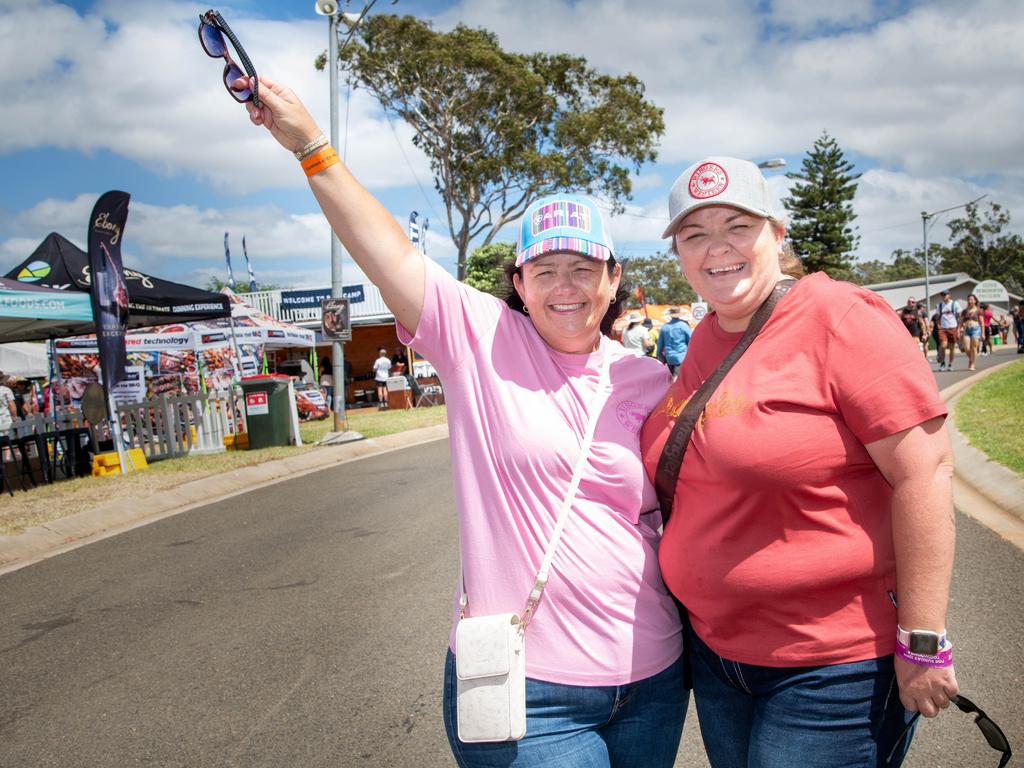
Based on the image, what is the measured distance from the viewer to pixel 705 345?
2.04m

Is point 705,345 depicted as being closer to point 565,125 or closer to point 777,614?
point 777,614

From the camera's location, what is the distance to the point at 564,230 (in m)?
1.98

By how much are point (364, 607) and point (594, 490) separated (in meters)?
3.65

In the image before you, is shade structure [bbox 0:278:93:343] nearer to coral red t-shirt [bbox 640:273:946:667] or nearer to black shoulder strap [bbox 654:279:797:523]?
black shoulder strap [bbox 654:279:797:523]

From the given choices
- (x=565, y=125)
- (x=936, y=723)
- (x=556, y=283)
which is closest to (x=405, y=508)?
(x=936, y=723)

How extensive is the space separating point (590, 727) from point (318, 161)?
1473mm

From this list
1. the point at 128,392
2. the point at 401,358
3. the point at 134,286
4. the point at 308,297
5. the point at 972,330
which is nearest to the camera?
the point at 134,286

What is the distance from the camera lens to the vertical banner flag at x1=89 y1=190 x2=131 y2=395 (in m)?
11.1

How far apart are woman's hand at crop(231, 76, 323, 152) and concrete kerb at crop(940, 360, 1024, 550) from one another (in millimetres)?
5553

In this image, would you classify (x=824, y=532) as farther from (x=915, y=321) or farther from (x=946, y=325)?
(x=915, y=321)

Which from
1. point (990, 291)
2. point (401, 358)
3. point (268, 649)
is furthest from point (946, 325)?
point (990, 291)

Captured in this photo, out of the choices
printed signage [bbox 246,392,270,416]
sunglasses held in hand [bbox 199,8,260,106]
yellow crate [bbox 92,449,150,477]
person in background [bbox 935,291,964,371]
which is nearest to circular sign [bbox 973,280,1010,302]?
person in background [bbox 935,291,964,371]

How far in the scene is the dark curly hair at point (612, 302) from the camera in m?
2.17

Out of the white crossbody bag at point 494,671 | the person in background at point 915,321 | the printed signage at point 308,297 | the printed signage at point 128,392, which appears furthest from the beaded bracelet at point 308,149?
the printed signage at point 308,297
